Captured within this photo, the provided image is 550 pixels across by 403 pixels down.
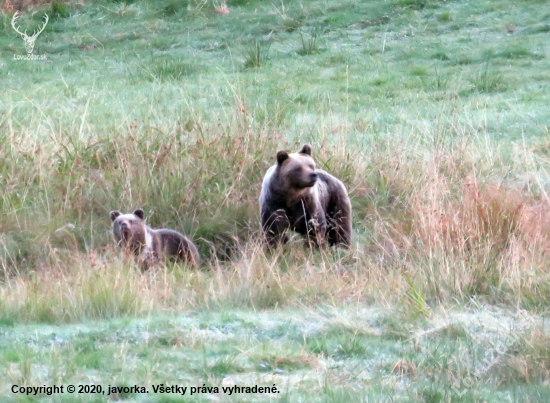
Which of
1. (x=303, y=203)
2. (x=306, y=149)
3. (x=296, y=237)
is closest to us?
(x=303, y=203)

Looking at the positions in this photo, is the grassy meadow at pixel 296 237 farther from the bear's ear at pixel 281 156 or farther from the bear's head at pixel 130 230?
the bear's ear at pixel 281 156

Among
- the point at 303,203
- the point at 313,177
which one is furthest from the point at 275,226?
the point at 313,177

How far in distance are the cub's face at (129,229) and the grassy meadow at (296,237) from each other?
278mm

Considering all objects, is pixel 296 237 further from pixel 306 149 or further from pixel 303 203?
pixel 306 149

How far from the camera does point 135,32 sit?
1919cm

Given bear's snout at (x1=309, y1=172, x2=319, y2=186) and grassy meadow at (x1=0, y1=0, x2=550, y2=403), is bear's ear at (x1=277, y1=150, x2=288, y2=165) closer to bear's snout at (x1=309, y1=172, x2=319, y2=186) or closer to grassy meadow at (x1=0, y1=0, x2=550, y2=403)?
bear's snout at (x1=309, y1=172, x2=319, y2=186)

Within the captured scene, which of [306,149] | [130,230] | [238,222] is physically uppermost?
[306,149]

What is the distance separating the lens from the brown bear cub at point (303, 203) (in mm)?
6988

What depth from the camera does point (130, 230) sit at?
671cm

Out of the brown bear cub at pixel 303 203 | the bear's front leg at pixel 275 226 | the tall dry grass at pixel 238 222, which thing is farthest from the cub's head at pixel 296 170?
the tall dry grass at pixel 238 222

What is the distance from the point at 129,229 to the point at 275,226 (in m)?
1.40

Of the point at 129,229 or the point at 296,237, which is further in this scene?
the point at 296,237

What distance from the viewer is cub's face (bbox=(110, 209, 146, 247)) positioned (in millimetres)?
6699

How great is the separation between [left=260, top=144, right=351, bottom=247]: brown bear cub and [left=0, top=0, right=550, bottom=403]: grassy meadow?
0.23 m
